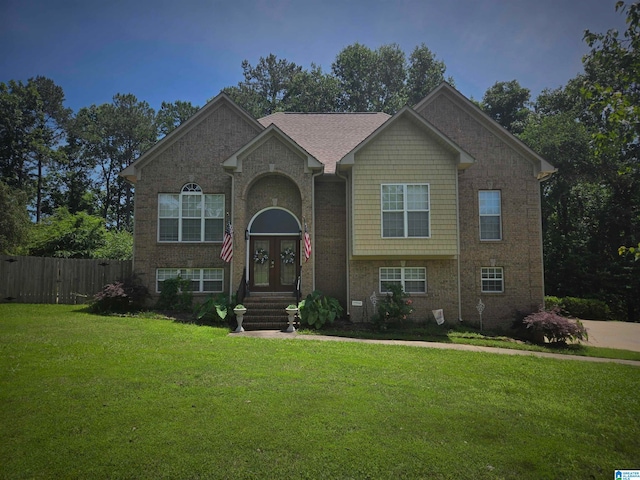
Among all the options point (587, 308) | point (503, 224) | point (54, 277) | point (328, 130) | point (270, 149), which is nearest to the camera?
point (270, 149)

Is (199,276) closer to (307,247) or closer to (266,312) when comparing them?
(266,312)

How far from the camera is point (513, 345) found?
1176 cm

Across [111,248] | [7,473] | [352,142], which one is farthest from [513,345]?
[111,248]

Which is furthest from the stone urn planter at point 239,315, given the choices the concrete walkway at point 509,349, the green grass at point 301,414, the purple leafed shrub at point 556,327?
the purple leafed shrub at point 556,327

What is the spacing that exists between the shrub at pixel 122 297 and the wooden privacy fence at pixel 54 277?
1.72 m

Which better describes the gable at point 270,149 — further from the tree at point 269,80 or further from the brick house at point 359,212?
the tree at point 269,80

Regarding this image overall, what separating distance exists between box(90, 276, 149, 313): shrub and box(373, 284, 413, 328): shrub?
8.86 metres

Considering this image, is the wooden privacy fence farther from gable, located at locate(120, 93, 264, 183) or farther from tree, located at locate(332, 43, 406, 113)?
tree, located at locate(332, 43, 406, 113)

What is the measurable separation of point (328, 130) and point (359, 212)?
6478 mm

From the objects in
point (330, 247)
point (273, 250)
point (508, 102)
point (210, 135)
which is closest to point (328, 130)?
point (210, 135)

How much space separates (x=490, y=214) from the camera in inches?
618

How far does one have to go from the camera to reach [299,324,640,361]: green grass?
37.3 feet

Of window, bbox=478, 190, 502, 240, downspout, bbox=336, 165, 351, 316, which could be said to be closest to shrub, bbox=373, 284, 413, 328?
downspout, bbox=336, 165, 351, 316

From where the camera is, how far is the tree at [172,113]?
40.9 m
